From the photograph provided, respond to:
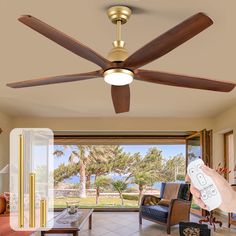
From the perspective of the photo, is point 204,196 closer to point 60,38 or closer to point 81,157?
point 60,38

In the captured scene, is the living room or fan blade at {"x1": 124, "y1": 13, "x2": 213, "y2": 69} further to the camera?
the living room

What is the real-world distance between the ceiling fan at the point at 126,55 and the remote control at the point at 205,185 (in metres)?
1.06

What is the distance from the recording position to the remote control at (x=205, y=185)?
1.07 meters

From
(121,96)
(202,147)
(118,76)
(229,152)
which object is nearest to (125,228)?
(202,147)

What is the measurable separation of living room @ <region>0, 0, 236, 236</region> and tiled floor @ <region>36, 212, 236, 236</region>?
0.02 meters

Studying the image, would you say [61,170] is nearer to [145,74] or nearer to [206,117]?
[206,117]

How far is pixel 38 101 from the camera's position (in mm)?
5934

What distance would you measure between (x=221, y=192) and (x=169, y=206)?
4746 mm

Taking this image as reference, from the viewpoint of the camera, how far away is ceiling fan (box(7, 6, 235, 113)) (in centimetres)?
197

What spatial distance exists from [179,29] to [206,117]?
5.99m

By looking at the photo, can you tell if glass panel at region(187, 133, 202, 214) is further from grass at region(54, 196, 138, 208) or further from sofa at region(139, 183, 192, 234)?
grass at region(54, 196, 138, 208)

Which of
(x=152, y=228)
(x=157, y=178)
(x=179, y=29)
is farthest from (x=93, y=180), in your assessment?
(x=179, y=29)

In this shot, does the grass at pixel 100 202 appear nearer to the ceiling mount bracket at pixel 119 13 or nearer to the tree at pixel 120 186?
the tree at pixel 120 186

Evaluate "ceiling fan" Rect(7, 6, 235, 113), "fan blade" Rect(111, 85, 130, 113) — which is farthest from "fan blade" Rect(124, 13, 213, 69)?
"fan blade" Rect(111, 85, 130, 113)
